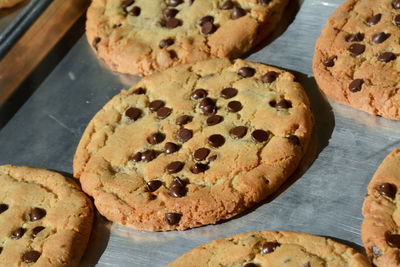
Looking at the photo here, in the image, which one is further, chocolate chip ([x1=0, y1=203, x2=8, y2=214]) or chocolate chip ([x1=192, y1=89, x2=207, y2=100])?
chocolate chip ([x1=192, y1=89, x2=207, y2=100])

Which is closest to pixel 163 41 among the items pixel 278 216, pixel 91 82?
pixel 91 82

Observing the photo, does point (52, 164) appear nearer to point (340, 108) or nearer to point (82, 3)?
point (82, 3)

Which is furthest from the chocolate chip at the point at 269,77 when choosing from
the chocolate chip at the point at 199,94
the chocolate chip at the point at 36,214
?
the chocolate chip at the point at 36,214

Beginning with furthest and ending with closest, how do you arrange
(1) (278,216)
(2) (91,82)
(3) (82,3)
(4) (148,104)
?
(3) (82,3)
(2) (91,82)
(4) (148,104)
(1) (278,216)

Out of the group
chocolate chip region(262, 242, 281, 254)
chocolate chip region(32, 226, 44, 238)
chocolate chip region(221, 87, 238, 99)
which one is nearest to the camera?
chocolate chip region(262, 242, 281, 254)

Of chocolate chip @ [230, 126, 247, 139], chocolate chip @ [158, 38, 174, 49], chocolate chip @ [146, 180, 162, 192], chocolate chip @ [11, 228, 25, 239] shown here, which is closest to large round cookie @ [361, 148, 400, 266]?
chocolate chip @ [230, 126, 247, 139]

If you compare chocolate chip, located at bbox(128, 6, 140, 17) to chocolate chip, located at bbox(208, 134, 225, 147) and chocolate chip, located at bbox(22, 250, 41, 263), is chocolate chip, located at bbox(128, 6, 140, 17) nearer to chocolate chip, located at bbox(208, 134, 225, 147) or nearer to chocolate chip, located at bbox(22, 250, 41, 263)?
chocolate chip, located at bbox(208, 134, 225, 147)
